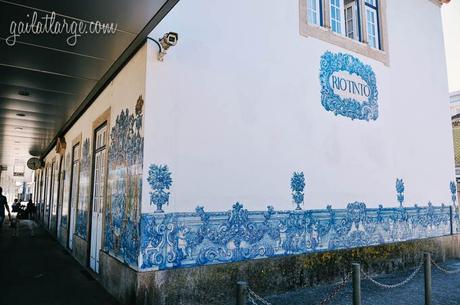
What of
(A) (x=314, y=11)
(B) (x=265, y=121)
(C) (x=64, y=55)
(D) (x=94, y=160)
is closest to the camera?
(C) (x=64, y=55)

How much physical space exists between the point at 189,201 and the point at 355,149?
3242 mm

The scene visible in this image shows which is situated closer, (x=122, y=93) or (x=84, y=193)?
(x=122, y=93)

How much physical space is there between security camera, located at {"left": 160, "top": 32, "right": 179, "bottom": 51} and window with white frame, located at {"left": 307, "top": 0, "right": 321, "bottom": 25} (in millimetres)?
2840

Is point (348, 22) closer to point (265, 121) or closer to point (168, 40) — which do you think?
point (265, 121)

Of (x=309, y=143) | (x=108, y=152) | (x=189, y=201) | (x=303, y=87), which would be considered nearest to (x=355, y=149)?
(x=309, y=143)

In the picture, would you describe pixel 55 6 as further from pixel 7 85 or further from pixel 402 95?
pixel 402 95

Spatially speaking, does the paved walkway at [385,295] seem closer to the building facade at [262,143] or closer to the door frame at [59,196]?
the building facade at [262,143]

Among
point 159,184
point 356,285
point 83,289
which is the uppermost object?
point 159,184

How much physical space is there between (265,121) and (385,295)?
9.40ft

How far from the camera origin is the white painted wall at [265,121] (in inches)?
167

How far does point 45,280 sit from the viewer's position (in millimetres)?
5270

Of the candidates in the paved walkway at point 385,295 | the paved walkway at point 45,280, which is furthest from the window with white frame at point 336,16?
the paved walkway at point 45,280

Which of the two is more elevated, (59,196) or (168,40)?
(168,40)

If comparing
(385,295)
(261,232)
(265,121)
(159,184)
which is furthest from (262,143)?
(385,295)
